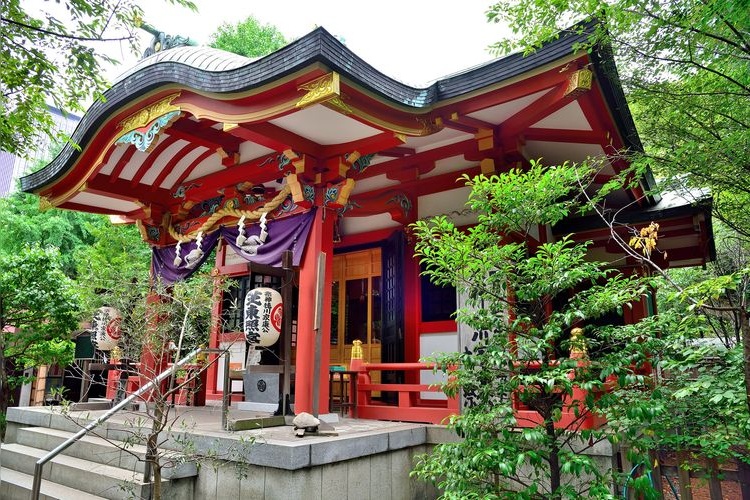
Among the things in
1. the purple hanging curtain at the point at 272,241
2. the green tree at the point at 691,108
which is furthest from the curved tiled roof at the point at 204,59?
the green tree at the point at 691,108

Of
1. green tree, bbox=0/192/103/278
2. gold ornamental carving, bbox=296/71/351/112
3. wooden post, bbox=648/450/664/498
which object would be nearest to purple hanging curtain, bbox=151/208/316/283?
gold ornamental carving, bbox=296/71/351/112

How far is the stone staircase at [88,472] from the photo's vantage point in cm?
452

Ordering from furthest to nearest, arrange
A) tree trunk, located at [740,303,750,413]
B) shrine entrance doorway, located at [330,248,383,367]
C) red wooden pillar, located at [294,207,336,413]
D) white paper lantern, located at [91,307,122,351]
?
shrine entrance doorway, located at [330,248,383,367]
white paper lantern, located at [91,307,122,351]
red wooden pillar, located at [294,207,336,413]
tree trunk, located at [740,303,750,413]

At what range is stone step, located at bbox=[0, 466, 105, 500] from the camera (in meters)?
4.73

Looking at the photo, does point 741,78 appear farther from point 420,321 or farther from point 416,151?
point 420,321

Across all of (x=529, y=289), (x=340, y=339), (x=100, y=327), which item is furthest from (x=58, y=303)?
(x=529, y=289)

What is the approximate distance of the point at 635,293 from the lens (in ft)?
10.6

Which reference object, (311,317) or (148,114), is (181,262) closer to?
(148,114)

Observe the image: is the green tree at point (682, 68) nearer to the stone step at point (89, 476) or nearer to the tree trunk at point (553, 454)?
the tree trunk at point (553, 454)

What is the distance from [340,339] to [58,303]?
4852 millimetres

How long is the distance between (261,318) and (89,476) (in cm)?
222

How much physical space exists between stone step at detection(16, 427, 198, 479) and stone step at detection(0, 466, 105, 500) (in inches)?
14.2

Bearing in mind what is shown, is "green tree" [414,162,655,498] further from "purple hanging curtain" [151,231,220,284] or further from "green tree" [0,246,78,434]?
"green tree" [0,246,78,434]

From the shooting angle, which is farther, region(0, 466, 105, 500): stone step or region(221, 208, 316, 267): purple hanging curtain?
region(221, 208, 316, 267): purple hanging curtain
